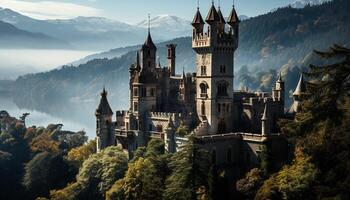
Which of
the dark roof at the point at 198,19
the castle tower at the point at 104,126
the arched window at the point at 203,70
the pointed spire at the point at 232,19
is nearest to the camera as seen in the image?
the arched window at the point at 203,70

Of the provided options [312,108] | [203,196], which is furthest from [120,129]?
[312,108]

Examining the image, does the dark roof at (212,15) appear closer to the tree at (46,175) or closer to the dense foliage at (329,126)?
the dense foliage at (329,126)

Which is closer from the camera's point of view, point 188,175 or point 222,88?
point 188,175

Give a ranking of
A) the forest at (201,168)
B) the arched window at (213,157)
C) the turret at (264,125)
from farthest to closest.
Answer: the arched window at (213,157) → the turret at (264,125) → the forest at (201,168)

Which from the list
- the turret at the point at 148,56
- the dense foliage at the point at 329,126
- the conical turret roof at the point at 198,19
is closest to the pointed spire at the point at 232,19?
the conical turret roof at the point at 198,19

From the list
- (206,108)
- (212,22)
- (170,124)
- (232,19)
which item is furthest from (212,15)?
(170,124)

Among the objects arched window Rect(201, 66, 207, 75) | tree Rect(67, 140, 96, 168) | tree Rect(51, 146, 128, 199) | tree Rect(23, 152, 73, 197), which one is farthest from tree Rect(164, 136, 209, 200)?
tree Rect(67, 140, 96, 168)

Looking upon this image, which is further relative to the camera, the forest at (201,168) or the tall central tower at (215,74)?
the tall central tower at (215,74)

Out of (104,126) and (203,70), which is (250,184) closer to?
(203,70)
